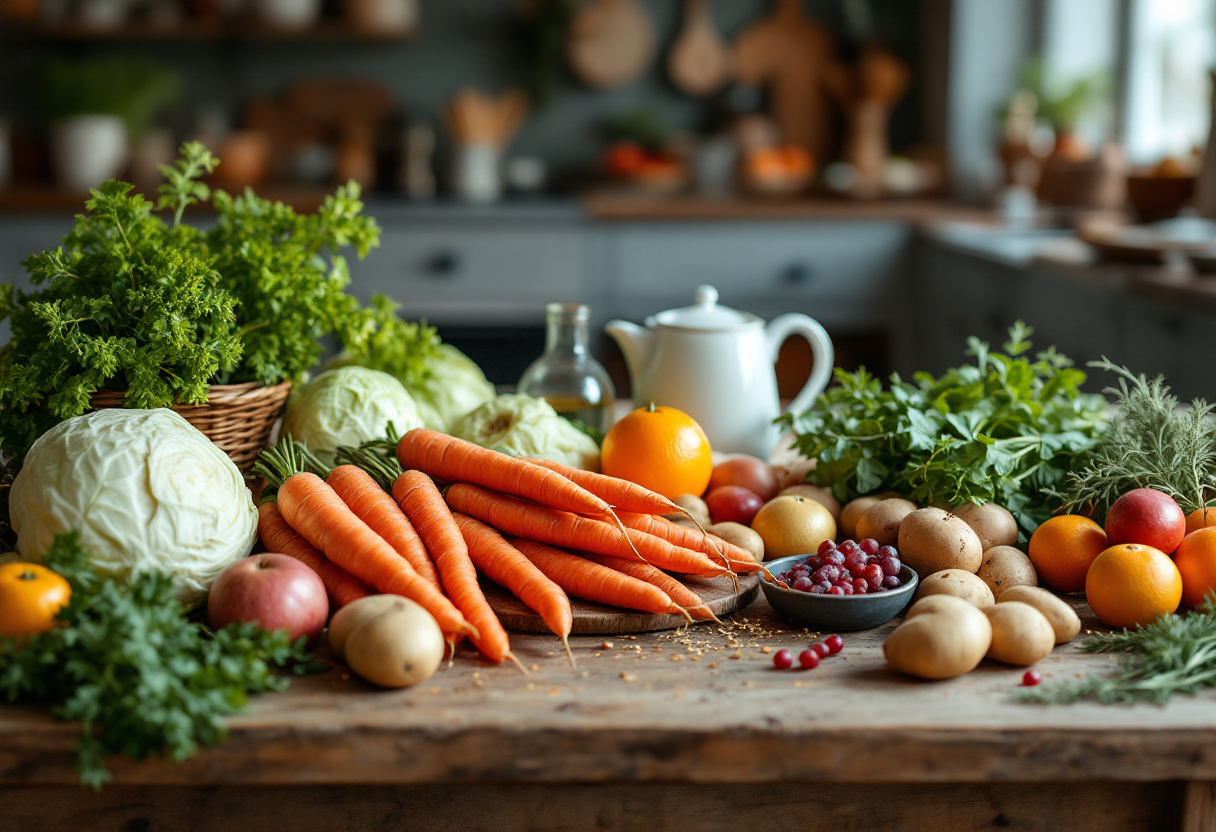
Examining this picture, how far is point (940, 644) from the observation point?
2.76ft

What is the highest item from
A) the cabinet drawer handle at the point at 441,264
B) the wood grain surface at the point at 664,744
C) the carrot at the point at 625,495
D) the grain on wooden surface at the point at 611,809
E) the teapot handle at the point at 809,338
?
the cabinet drawer handle at the point at 441,264

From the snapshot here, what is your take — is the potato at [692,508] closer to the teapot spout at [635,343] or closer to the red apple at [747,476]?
the red apple at [747,476]

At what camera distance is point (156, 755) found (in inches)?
30.0

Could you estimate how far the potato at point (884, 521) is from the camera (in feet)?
3.53

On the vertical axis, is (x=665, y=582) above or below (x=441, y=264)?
below

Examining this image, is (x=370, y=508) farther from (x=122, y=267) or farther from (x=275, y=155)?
(x=275, y=155)

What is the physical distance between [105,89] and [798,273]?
8.81 feet

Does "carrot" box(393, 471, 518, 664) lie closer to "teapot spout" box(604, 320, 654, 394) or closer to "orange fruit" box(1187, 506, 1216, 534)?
"teapot spout" box(604, 320, 654, 394)

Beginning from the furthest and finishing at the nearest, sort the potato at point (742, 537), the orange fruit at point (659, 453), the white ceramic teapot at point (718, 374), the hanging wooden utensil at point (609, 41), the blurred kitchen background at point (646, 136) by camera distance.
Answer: the hanging wooden utensil at point (609, 41), the blurred kitchen background at point (646, 136), the white ceramic teapot at point (718, 374), the orange fruit at point (659, 453), the potato at point (742, 537)

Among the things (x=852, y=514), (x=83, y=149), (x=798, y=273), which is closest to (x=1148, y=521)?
(x=852, y=514)

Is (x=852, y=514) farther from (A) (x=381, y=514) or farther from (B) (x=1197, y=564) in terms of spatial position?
(A) (x=381, y=514)

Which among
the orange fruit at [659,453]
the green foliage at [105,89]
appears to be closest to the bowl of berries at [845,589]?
the orange fruit at [659,453]

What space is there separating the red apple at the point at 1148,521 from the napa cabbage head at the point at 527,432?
57cm

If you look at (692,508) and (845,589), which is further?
(692,508)
